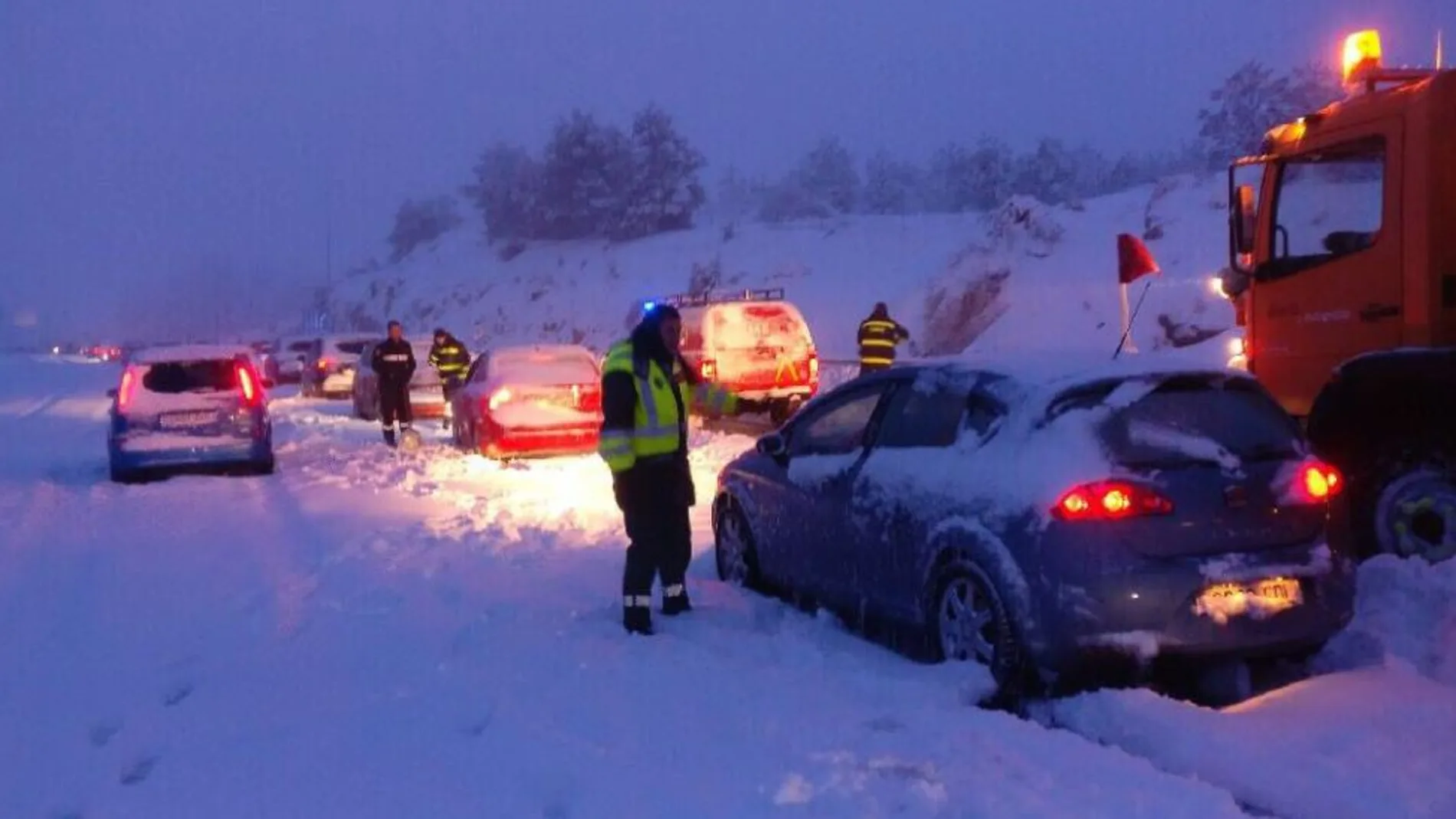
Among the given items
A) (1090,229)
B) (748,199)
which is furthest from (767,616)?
(748,199)

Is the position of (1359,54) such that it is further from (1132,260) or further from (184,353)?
(184,353)

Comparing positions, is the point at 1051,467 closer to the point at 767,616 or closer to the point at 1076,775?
the point at 1076,775

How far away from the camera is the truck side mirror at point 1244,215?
30.0 ft

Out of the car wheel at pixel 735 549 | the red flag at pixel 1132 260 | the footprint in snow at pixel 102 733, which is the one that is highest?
the red flag at pixel 1132 260

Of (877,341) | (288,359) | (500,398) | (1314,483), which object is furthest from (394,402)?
(288,359)

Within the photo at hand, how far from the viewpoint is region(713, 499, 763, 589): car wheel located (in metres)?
8.58

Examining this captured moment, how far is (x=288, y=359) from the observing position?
4206cm

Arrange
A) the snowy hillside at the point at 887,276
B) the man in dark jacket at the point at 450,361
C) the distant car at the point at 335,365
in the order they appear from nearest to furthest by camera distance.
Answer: the man in dark jacket at the point at 450,361
the snowy hillside at the point at 887,276
the distant car at the point at 335,365

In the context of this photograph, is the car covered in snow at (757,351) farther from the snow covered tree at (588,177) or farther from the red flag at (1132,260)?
the snow covered tree at (588,177)

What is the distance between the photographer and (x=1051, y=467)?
6055 mm

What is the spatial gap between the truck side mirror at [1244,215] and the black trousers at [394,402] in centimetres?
1219

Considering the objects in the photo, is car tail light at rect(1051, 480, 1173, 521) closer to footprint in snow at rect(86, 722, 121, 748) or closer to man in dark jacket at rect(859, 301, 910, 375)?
footprint in snow at rect(86, 722, 121, 748)

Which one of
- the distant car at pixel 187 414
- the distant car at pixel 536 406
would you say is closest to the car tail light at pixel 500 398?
the distant car at pixel 536 406

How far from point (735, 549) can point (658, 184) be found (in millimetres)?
73316
